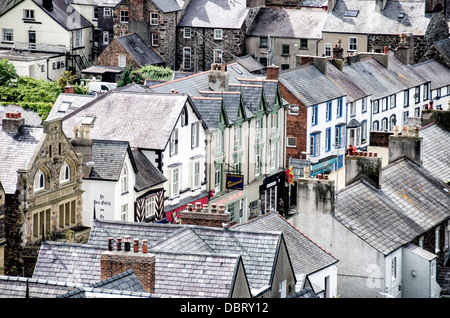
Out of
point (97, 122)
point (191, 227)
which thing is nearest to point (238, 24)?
point (97, 122)

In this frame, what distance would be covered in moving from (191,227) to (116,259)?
622cm

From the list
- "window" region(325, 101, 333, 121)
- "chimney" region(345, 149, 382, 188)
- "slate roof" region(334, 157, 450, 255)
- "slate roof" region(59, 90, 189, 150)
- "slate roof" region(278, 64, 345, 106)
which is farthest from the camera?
"window" region(325, 101, 333, 121)

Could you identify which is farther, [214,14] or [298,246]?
[214,14]

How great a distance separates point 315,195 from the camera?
4356cm

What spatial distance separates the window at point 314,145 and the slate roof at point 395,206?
25.1m

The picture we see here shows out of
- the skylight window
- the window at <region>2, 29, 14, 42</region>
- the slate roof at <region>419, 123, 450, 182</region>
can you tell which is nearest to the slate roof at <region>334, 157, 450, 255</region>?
the slate roof at <region>419, 123, 450, 182</region>

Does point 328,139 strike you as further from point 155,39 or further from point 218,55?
point 155,39

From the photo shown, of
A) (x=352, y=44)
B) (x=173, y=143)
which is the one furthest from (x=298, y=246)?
(x=352, y=44)

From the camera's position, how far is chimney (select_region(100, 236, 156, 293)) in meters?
28.3

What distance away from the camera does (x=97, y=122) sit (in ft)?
192

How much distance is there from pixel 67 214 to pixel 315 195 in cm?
1246

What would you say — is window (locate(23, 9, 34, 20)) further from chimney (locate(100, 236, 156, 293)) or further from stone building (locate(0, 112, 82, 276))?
chimney (locate(100, 236, 156, 293))

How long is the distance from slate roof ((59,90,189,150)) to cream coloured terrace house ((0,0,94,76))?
51194 mm
